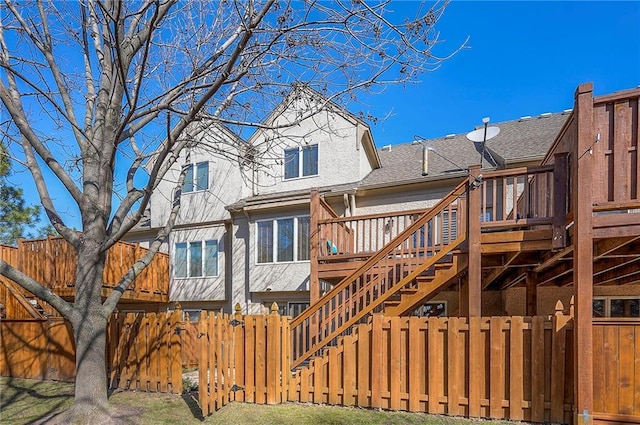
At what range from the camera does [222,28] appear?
725 centimetres

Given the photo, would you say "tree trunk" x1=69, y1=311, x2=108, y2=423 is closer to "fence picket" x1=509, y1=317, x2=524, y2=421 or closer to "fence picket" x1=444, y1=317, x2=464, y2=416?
"fence picket" x1=444, y1=317, x2=464, y2=416

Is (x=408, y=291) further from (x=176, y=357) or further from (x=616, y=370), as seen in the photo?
(x=176, y=357)

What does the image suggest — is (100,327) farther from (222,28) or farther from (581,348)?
(581,348)

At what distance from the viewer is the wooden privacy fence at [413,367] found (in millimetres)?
5293

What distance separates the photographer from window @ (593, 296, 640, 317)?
8945mm

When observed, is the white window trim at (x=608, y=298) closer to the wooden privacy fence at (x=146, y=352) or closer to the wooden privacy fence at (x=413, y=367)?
the wooden privacy fence at (x=413, y=367)

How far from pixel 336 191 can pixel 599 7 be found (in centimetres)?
732

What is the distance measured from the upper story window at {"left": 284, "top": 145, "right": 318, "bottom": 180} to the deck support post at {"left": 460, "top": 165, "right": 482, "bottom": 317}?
741cm

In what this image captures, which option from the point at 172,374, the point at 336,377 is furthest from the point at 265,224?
the point at 336,377

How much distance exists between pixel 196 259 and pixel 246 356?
8.47 metres

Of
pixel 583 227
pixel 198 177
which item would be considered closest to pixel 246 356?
pixel 583 227

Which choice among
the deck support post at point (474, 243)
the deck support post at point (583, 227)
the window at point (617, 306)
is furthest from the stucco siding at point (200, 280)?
the deck support post at point (583, 227)

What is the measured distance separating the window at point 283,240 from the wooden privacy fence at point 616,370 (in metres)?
8.25

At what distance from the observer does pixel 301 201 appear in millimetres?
12070
